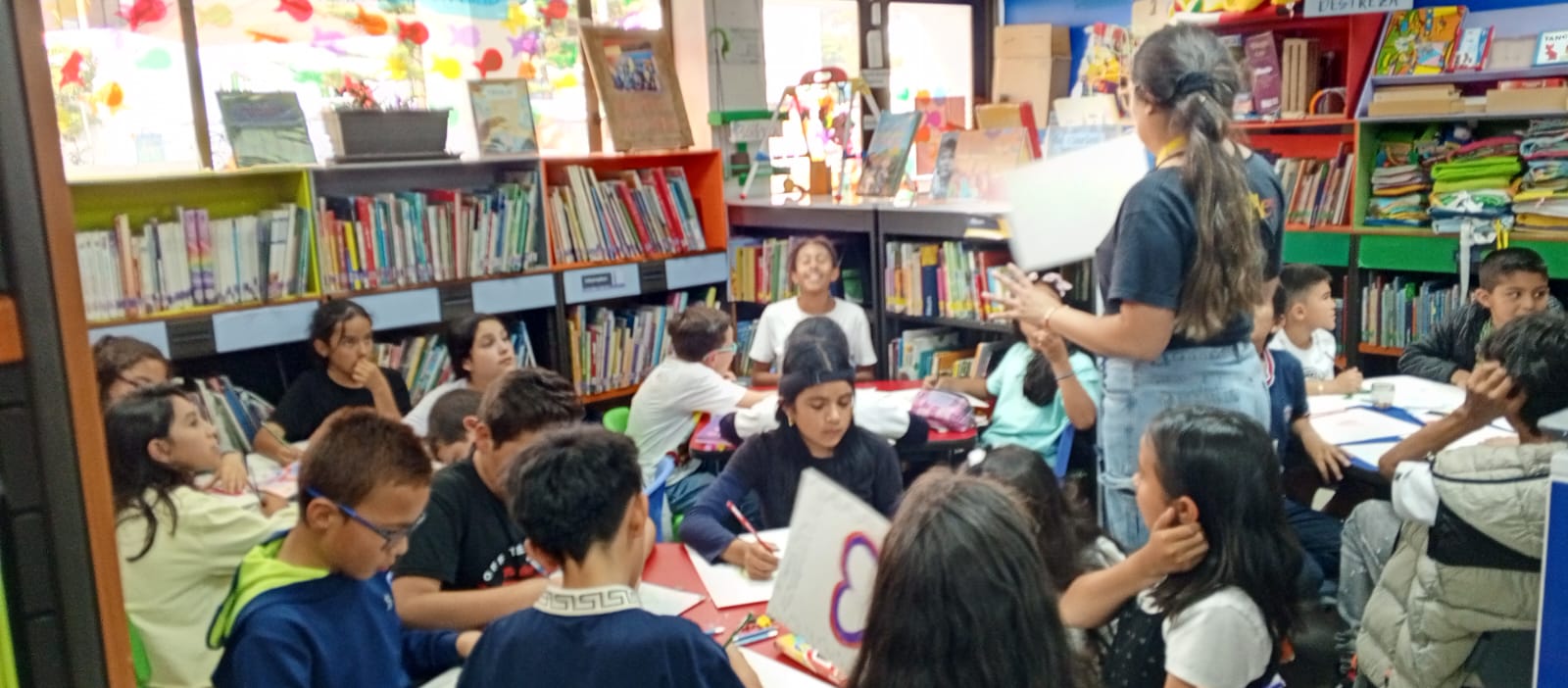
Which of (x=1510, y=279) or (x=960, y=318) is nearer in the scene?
(x=1510, y=279)

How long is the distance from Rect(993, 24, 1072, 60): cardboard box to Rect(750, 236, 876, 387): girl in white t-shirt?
222 cm

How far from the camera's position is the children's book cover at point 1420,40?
439 centimetres

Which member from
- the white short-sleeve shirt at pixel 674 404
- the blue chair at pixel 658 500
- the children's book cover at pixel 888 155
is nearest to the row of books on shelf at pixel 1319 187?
the children's book cover at pixel 888 155

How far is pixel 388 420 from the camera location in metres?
1.81

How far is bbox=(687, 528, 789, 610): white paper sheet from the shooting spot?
2037 millimetres

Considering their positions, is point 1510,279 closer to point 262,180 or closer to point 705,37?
point 705,37

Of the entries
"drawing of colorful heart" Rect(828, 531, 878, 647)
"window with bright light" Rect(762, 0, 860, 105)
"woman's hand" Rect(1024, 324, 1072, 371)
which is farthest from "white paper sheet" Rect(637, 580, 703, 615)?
"window with bright light" Rect(762, 0, 860, 105)

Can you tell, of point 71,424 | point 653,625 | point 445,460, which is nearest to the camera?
point 71,424

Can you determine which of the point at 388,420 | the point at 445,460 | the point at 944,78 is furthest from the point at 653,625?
the point at 944,78

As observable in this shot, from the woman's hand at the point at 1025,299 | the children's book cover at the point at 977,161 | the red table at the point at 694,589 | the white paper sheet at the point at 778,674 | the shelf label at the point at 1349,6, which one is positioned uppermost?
the shelf label at the point at 1349,6

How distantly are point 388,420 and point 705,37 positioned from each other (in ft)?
12.0

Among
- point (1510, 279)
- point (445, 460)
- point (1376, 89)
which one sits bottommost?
point (445, 460)

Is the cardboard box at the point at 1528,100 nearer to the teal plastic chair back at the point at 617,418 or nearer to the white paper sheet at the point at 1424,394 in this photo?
the white paper sheet at the point at 1424,394

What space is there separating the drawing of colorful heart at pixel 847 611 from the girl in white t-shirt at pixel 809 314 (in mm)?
2636
